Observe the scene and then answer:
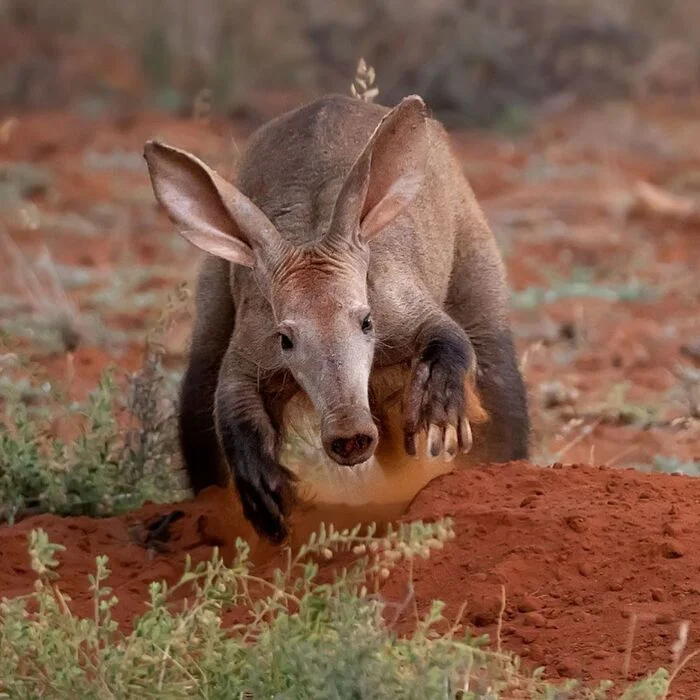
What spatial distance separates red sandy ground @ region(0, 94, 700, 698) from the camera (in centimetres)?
496

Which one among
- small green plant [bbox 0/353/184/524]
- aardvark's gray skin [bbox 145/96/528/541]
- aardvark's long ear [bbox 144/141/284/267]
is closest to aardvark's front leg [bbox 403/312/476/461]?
aardvark's gray skin [bbox 145/96/528/541]

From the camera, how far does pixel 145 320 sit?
10.3 meters

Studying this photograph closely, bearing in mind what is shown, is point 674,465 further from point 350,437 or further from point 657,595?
point 350,437

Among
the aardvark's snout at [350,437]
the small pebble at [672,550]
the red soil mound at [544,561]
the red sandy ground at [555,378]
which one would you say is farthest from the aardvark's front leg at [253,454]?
the small pebble at [672,550]

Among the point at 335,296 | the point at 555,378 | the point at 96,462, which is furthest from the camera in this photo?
the point at 555,378

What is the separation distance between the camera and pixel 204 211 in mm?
5891

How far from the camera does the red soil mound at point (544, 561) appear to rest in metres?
4.71

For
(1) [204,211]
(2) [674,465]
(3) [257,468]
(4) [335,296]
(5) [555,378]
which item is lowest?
(2) [674,465]

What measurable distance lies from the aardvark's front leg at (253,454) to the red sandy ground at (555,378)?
40 centimetres

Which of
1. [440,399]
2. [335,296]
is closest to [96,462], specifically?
[335,296]

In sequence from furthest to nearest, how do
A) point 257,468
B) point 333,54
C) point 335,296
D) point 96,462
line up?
point 333,54 < point 96,462 < point 257,468 < point 335,296

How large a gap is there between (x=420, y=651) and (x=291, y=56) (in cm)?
1632

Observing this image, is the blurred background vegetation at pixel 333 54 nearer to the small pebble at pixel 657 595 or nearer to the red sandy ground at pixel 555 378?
the red sandy ground at pixel 555 378

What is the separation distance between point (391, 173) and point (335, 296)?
0.64m
